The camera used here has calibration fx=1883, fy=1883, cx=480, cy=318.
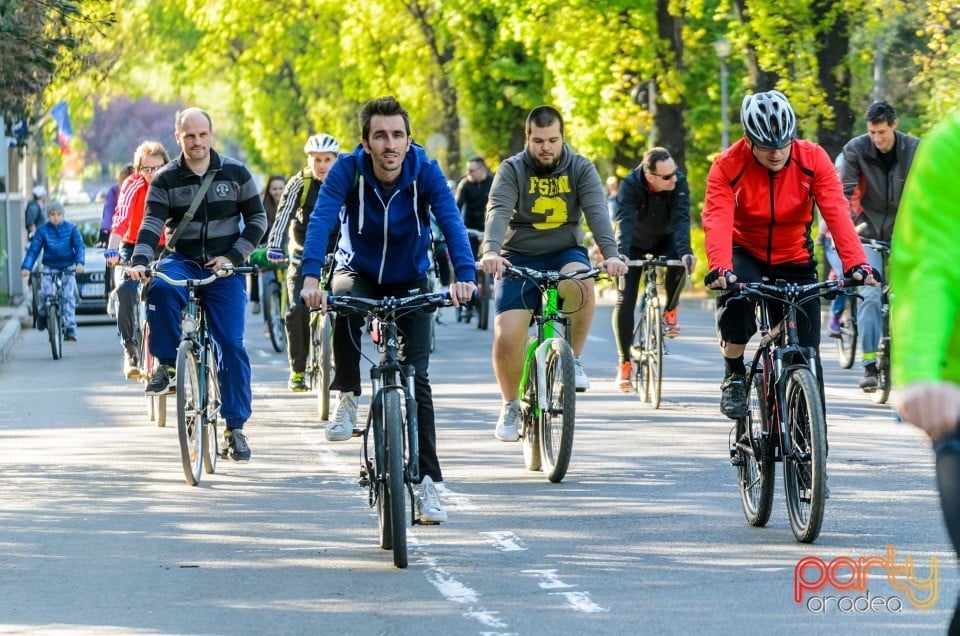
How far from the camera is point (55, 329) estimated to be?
67.6 feet

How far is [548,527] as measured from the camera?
8375 mm

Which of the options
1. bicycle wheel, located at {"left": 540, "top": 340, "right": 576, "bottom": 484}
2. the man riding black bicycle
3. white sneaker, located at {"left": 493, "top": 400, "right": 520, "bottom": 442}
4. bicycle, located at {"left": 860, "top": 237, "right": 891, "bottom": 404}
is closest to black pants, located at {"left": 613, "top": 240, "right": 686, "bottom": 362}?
the man riding black bicycle

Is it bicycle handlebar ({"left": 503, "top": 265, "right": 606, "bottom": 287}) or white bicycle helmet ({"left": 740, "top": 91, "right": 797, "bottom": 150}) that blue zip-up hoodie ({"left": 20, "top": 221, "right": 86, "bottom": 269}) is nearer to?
bicycle handlebar ({"left": 503, "top": 265, "right": 606, "bottom": 287})

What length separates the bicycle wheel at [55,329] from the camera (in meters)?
20.5

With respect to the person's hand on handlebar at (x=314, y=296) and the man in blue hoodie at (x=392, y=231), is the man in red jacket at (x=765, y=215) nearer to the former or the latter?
the man in blue hoodie at (x=392, y=231)

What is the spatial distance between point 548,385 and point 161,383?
2472 mm

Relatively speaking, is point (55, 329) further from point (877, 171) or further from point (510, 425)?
point (510, 425)

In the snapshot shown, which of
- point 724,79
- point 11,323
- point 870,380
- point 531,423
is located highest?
point 724,79

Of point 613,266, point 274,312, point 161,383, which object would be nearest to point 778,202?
point 613,266

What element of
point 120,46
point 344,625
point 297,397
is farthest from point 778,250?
point 120,46

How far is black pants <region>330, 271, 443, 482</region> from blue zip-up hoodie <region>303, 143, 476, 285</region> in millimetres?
60

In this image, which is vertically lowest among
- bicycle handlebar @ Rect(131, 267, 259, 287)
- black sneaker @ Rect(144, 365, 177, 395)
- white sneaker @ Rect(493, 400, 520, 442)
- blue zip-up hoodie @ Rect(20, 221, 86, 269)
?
white sneaker @ Rect(493, 400, 520, 442)

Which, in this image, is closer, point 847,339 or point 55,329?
point 847,339

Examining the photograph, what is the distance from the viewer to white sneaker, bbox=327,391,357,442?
9078 mm
